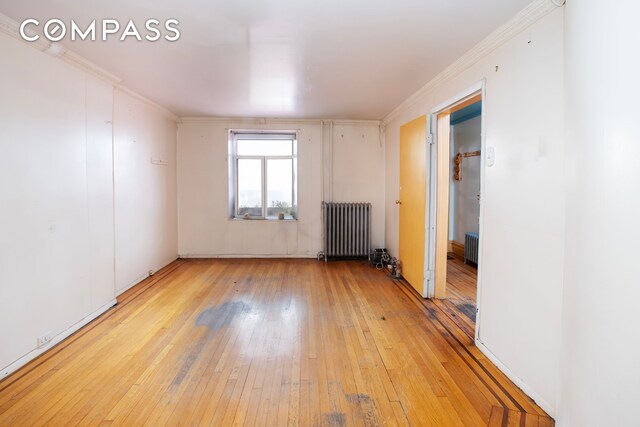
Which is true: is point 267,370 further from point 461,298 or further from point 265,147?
point 265,147

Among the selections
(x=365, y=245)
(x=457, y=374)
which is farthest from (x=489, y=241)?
(x=365, y=245)

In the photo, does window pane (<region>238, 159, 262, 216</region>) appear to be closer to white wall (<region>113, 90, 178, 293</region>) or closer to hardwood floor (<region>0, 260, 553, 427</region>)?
white wall (<region>113, 90, 178, 293</region>)

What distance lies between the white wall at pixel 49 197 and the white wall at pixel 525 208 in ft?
11.4

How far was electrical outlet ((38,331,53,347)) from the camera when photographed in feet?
8.26

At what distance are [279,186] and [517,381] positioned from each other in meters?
4.57

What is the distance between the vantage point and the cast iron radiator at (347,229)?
5.68 metres

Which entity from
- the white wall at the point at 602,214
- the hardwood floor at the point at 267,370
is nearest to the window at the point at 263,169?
the hardwood floor at the point at 267,370

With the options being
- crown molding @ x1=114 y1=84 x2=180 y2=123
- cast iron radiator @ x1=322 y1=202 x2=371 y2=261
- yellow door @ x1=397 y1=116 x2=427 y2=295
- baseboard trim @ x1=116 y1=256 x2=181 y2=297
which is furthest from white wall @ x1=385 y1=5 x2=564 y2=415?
baseboard trim @ x1=116 y1=256 x2=181 y2=297

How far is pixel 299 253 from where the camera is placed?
590 cm

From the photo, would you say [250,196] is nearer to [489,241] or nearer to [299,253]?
[299,253]

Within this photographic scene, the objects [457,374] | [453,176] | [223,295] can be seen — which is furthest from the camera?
[453,176]

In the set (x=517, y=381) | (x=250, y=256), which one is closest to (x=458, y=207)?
(x=250, y=256)

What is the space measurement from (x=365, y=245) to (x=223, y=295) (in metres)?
2.68

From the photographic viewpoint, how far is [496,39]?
94.1 inches
